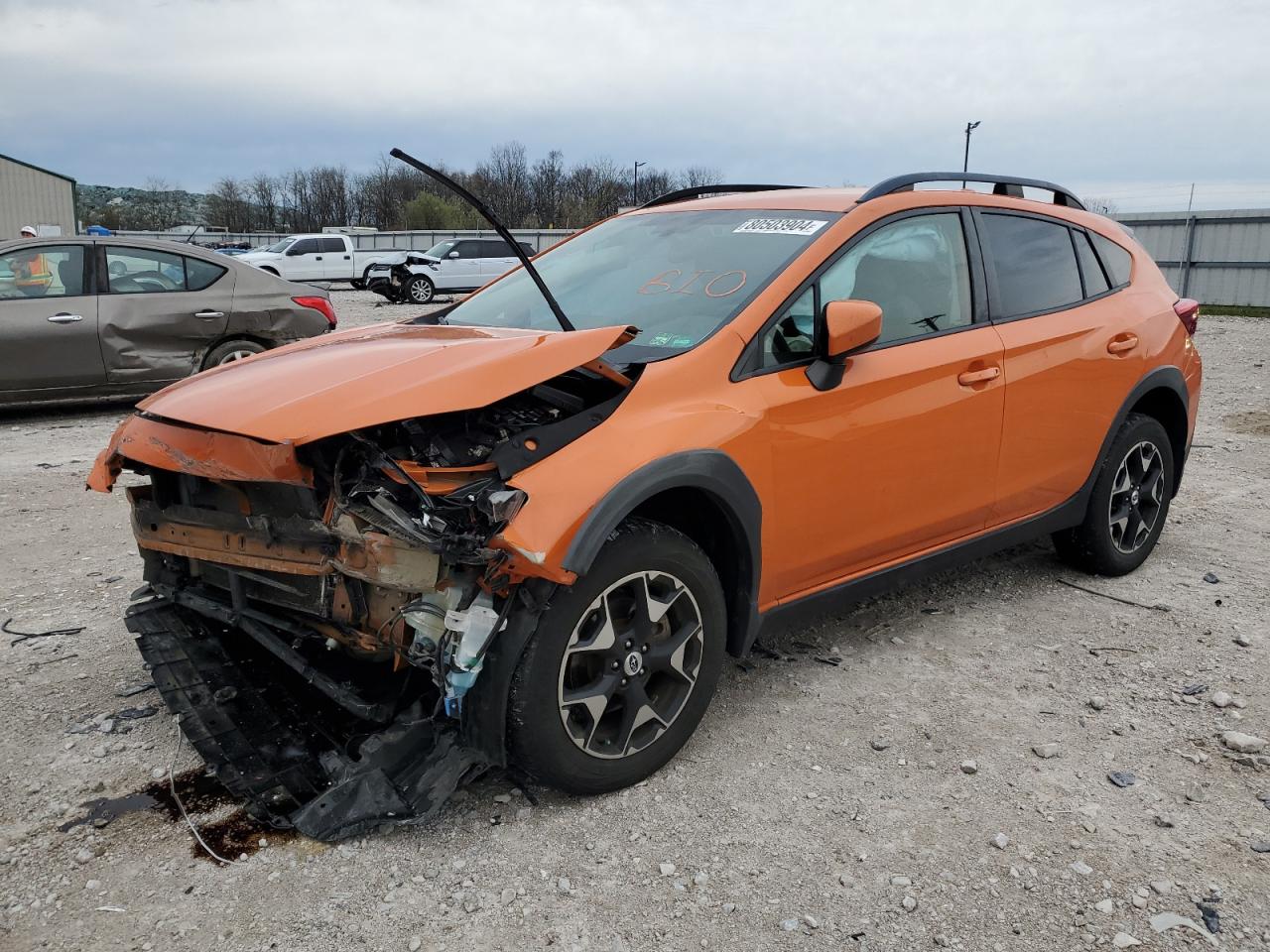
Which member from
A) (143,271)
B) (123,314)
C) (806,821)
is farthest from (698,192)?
(143,271)

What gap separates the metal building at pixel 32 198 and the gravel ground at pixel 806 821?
47266mm

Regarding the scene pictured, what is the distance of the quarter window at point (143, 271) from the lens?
342 inches

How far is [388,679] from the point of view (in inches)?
127

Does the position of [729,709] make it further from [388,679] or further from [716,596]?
[388,679]

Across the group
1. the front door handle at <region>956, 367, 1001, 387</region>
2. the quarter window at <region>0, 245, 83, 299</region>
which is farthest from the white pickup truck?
the front door handle at <region>956, 367, 1001, 387</region>

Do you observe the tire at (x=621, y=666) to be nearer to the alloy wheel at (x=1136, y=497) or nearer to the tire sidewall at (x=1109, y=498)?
the tire sidewall at (x=1109, y=498)

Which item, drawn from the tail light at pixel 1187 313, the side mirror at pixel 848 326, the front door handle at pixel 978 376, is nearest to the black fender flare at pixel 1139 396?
the tail light at pixel 1187 313

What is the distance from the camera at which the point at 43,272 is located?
8.41m

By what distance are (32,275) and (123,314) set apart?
0.73m

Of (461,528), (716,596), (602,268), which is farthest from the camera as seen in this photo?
(602,268)

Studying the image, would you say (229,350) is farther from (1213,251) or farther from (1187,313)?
(1213,251)

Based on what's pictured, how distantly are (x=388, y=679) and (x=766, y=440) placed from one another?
1409 mm

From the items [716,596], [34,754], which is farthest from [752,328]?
[34,754]

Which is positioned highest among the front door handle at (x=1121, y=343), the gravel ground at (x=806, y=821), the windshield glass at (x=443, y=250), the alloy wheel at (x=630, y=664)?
the windshield glass at (x=443, y=250)
